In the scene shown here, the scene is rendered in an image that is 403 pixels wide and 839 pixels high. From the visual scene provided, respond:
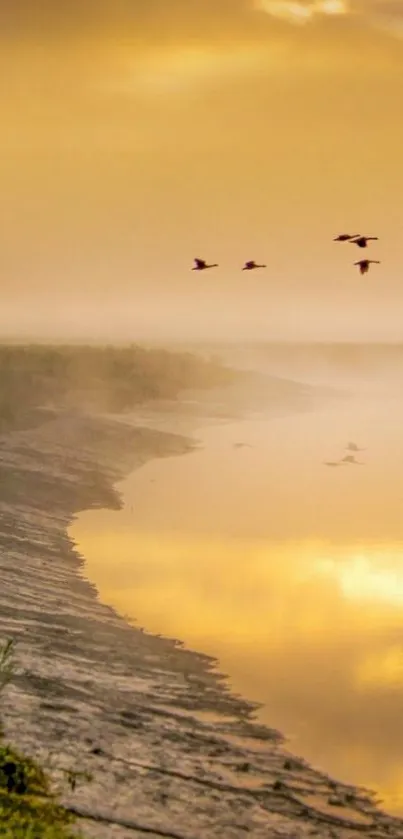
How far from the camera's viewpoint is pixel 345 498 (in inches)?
861

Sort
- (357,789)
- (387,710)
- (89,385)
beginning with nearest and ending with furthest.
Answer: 1. (357,789)
2. (387,710)
3. (89,385)

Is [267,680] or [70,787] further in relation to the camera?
[267,680]

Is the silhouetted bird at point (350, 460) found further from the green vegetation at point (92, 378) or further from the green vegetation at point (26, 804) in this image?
the green vegetation at point (26, 804)

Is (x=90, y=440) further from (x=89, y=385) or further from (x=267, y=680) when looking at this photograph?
(x=267, y=680)

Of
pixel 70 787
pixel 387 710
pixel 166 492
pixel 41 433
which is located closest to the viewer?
pixel 70 787

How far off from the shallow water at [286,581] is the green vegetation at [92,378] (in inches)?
171

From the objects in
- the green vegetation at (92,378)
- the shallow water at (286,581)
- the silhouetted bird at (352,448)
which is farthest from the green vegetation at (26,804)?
the silhouetted bird at (352,448)

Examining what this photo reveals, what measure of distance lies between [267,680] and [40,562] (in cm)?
432

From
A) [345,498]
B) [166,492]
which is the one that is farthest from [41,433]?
[345,498]

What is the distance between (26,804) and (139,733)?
1.84 meters

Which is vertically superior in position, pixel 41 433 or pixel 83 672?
pixel 41 433

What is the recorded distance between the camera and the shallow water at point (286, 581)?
387 inches

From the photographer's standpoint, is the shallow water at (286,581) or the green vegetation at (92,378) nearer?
the shallow water at (286,581)

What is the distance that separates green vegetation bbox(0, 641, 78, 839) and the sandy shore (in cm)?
15
